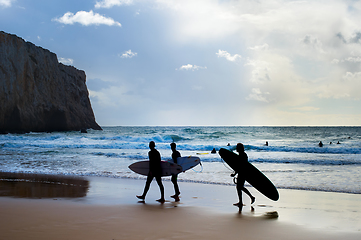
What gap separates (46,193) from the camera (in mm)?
7863

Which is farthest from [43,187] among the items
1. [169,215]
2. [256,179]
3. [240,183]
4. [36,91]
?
[36,91]

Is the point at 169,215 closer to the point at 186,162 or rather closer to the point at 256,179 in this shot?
the point at 256,179

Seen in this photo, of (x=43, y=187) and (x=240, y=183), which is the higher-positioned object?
(x=240, y=183)

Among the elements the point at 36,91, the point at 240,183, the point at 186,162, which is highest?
the point at 36,91

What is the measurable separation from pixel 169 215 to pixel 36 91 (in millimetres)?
51220

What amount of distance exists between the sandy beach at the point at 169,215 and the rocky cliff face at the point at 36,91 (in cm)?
4113

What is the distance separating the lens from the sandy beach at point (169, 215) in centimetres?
461

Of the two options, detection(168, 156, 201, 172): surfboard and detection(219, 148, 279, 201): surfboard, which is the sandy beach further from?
detection(168, 156, 201, 172): surfboard

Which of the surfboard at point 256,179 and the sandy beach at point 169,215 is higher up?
the surfboard at point 256,179

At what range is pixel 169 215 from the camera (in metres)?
5.80

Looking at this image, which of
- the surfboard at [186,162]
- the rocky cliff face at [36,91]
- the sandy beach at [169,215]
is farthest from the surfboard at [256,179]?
the rocky cliff face at [36,91]

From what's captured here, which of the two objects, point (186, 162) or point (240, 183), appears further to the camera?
point (186, 162)

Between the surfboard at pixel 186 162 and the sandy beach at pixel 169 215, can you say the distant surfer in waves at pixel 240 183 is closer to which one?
the sandy beach at pixel 169 215

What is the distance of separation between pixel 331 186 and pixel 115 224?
7.60 m
